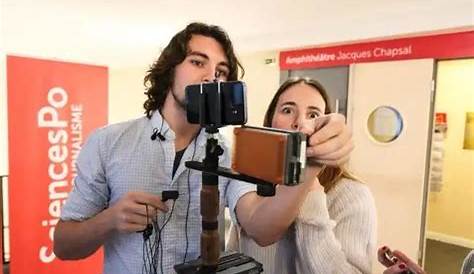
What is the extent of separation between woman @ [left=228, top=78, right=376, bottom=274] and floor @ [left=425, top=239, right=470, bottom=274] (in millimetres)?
3253

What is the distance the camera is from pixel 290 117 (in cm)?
120

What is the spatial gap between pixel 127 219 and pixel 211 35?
0.66 metres

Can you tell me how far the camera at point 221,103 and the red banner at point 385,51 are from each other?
3.08m

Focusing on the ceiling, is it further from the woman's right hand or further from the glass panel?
the woman's right hand

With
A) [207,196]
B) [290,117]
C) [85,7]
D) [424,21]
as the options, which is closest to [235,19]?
[85,7]

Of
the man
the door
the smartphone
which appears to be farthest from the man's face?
the door

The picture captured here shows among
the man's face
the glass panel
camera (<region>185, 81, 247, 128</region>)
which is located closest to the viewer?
camera (<region>185, 81, 247, 128</region>)

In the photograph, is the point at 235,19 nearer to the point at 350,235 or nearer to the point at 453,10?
the point at 453,10

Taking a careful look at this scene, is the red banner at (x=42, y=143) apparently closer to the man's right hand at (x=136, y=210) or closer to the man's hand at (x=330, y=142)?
the man's right hand at (x=136, y=210)

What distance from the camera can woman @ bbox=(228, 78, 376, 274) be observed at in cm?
99

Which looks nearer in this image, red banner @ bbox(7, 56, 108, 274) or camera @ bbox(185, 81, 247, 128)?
camera @ bbox(185, 81, 247, 128)

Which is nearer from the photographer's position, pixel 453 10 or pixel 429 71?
pixel 453 10

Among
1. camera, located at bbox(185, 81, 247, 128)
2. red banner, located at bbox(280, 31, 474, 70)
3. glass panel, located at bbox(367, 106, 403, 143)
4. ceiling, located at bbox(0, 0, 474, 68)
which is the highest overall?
ceiling, located at bbox(0, 0, 474, 68)

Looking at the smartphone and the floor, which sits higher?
the smartphone
